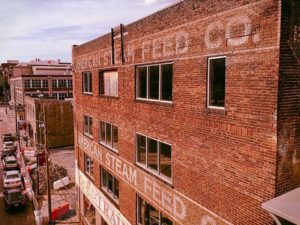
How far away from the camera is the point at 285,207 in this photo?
5.95 m

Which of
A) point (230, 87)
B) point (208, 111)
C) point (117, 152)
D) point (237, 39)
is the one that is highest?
point (237, 39)

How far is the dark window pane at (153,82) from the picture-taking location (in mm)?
→ 10891

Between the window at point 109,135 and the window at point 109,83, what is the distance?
5.66 ft

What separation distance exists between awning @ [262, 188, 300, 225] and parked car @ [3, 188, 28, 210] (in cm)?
2286

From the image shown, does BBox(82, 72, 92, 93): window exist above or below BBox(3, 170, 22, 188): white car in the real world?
above

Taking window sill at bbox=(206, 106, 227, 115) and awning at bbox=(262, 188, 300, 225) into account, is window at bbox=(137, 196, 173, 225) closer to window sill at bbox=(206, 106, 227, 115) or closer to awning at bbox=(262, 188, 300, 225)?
window sill at bbox=(206, 106, 227, 115)

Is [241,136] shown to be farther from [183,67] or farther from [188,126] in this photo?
[183,67]

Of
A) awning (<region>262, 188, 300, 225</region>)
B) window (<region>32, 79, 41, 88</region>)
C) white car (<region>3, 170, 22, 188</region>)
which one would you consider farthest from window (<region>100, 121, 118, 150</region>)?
window (<region>32, 79, 41, 88</region>)

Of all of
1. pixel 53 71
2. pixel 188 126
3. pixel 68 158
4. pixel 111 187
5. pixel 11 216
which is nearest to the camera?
pixel 188 126

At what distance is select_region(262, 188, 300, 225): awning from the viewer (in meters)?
5.68

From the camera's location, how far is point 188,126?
357 inches

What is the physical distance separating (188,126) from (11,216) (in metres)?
20.7

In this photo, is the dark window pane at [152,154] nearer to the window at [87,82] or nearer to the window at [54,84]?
the window at [87,82]

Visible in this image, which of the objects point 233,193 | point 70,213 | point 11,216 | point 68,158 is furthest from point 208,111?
point 68,158
